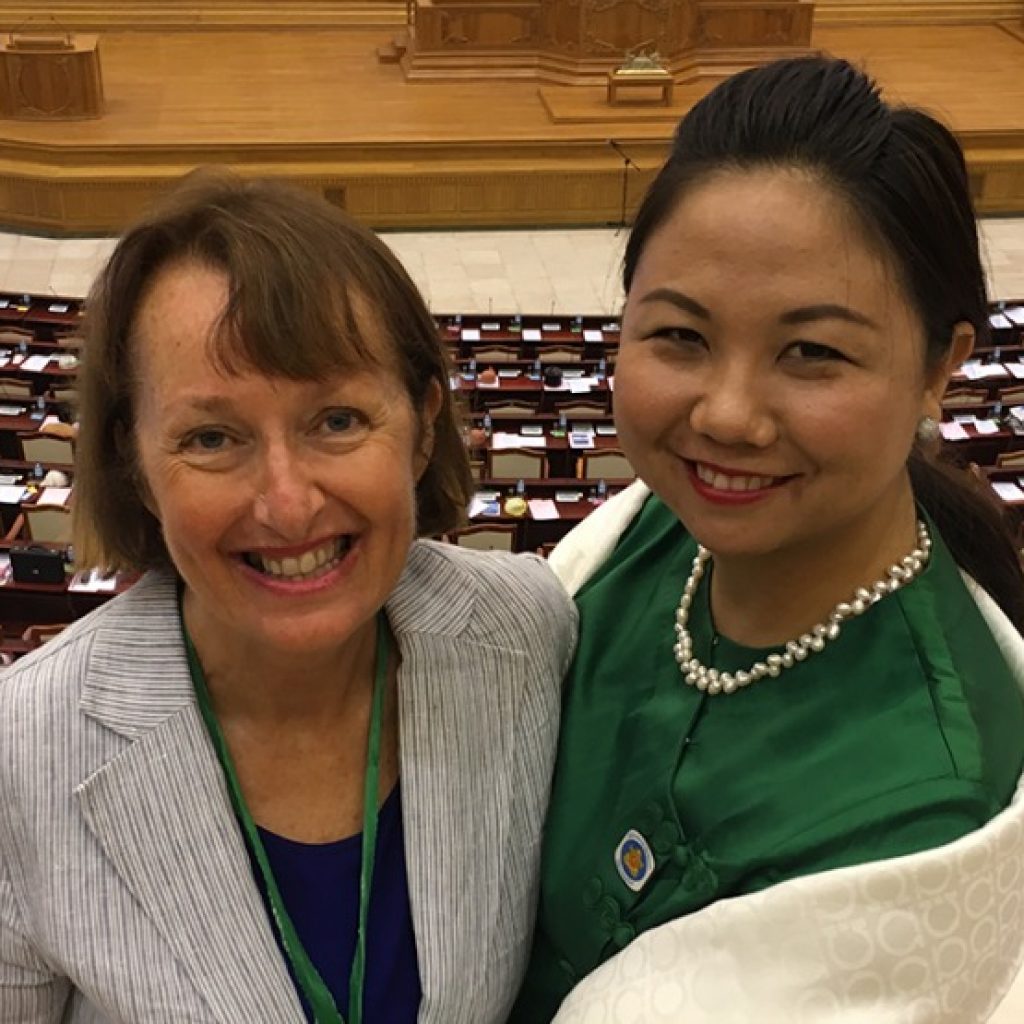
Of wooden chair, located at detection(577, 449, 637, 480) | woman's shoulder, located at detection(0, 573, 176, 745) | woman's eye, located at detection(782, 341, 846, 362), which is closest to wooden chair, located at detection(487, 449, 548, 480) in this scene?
wooden chair, located at detection(577, 449, 637, 480)

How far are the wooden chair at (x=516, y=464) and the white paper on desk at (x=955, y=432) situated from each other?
7.31 ft

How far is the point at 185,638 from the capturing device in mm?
1479

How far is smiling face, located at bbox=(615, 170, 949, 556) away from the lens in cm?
118

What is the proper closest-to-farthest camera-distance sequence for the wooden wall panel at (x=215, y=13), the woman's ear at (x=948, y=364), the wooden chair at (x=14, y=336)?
the woman's ear at (x=948, y=364)
the wooden chair at (x=14, y=336)
the wooden wall panel at (x=215, y=13)

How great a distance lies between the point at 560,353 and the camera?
8117 mm

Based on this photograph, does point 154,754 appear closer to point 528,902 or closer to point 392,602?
point 392,602

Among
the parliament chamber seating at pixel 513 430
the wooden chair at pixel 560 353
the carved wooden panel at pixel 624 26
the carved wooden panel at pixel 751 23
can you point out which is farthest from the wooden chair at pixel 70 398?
the carved wooden panel at pixel 751 23

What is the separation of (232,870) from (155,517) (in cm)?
44

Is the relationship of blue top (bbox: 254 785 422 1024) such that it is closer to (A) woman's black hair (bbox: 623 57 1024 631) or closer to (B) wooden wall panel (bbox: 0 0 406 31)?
(A) woman's black hair (bbox: 623 57 1024 631)

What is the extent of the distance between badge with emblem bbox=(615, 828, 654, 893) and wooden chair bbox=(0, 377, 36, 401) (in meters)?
6.66

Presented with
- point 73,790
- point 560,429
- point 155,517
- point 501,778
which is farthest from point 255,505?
point 560,429

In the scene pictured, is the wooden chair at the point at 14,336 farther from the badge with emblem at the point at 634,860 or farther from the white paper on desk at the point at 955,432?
the badge with emblem at the point at 634,860

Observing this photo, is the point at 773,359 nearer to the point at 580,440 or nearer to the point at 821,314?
the point at 821,314

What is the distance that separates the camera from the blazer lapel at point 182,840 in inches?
53.8
